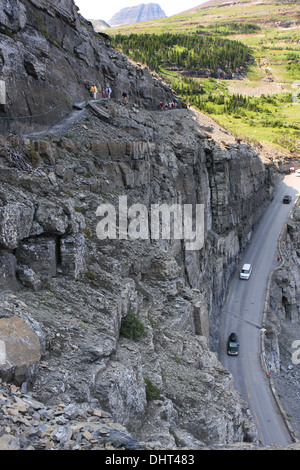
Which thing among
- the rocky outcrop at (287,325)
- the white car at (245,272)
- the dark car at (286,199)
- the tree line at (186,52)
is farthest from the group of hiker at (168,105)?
the tree line at (186,52)

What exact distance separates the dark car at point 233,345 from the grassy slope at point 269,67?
4274 centimetres

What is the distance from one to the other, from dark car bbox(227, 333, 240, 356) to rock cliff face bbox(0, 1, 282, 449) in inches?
55.4

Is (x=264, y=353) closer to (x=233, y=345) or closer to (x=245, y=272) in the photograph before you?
(x=233, y=345)

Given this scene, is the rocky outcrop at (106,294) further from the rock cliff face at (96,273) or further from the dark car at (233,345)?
the dark car at (233,345)

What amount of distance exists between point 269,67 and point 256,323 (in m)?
116

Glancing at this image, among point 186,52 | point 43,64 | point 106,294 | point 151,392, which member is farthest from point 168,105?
point 186,52

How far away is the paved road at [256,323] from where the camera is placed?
24.4 m

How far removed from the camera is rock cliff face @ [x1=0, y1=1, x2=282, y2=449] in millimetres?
10719

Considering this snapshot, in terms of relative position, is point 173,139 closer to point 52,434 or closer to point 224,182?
point 224,182

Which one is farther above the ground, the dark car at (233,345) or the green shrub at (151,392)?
the green shrub at (151,392)

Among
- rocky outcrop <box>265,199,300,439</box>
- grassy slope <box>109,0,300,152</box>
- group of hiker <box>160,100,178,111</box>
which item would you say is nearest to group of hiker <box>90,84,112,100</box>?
group of hiker <box>160,100,178,111</box>

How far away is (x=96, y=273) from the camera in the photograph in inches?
593

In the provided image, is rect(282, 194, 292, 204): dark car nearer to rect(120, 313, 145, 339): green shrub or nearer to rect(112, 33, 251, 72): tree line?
rect(112, 33, 251, 72): tree line

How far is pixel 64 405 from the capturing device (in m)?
8.98
